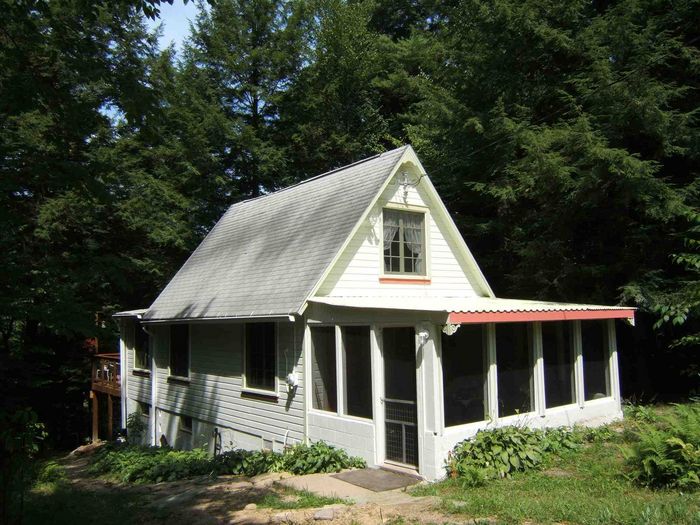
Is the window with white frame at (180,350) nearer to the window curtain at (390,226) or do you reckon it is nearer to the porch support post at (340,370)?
the window curtain at (390,226)

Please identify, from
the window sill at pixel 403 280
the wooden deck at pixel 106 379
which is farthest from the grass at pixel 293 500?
the wooden deck at pixel 106 379

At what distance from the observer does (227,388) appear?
14414mm

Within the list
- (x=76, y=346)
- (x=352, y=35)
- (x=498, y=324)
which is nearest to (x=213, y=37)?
(x=352, y=35)

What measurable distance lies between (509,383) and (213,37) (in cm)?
2493

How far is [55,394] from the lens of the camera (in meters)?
26.9

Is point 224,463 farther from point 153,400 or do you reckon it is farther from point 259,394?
point 153,400

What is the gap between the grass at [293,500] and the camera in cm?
799

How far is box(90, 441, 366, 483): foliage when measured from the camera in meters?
10.3

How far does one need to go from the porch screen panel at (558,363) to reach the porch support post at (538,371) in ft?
0.70

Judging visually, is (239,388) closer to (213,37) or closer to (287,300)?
(287,300)

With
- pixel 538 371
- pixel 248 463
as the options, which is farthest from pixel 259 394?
pixel 538 371

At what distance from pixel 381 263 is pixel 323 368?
2971mm

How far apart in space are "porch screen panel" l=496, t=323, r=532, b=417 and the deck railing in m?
16.1

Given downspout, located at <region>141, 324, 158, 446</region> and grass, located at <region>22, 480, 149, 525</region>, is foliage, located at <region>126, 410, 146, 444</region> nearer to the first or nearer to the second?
downspout, located at <region>141, 324, 158, 446</region>
